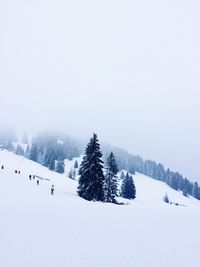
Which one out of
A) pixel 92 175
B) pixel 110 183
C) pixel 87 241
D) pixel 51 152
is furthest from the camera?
pixel 51 152

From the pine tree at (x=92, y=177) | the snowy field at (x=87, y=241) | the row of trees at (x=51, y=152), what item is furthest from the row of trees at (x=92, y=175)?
the row of trees at (x=51, y=152)

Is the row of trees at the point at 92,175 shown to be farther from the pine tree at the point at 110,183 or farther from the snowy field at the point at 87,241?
the snowy field at the point at 87,241

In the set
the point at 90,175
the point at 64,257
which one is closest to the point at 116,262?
the point at 64,257

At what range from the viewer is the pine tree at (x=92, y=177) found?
132ft

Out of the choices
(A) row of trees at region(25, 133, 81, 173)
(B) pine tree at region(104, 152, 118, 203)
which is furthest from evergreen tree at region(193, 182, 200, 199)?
(B) pine tree at region(104, 152, 118, 203)

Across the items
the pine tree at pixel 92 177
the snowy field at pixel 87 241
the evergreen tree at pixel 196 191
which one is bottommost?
the snowy field at pixel 87 241

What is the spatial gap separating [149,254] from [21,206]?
11583 mm

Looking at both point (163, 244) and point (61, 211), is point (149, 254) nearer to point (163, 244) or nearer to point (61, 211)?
point (163, 244)

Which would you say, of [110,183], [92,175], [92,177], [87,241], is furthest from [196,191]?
[87,241]

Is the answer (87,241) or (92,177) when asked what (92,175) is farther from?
(87,241)

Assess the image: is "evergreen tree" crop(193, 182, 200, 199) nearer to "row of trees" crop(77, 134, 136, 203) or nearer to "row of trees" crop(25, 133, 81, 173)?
"row of trees" crop(25, 133, 81, 173)

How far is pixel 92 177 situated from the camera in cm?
4097

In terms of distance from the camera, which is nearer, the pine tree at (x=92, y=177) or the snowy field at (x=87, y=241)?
the snowy field at (x=87, y=241)

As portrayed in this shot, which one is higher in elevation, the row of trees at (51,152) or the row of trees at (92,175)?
the row of trees at (51,152)
